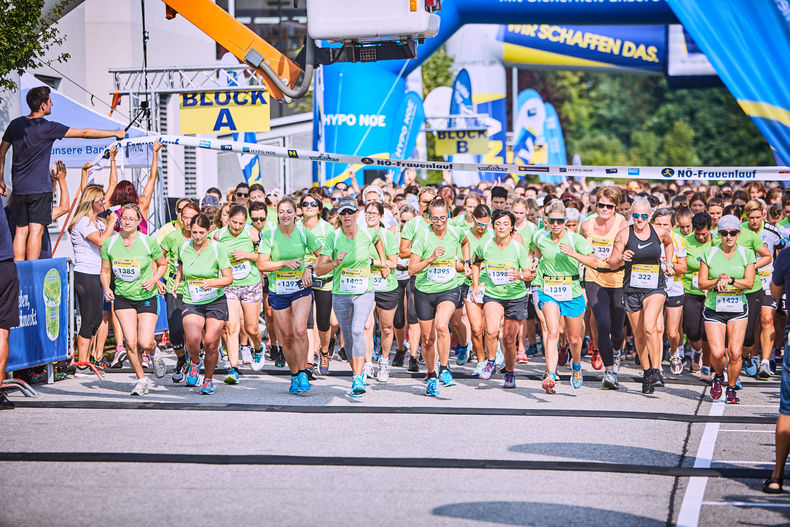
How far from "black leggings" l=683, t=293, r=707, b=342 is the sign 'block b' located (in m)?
8.94

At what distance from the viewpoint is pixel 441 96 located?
1268 inches

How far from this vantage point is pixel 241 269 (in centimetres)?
1202

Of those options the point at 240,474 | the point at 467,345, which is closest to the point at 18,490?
the point at 240,474

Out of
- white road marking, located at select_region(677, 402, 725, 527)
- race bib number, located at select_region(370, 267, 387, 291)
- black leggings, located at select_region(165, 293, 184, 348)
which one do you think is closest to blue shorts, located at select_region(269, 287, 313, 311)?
black leggings, located at select_region(165, 293, 184, 348)

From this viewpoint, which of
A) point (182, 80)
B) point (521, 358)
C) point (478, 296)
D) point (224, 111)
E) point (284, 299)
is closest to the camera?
point (284, 299)

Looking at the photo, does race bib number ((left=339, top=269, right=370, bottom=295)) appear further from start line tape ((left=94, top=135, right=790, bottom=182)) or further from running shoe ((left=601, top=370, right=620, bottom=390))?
start line tape ((left=94, top=135, right=790, bottom=182))

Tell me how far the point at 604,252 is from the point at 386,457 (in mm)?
4939

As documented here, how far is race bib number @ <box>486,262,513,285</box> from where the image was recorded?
11.3 m

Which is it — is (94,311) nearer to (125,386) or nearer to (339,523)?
(125,386)

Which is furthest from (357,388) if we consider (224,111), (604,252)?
(224,111)

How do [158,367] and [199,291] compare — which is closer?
[199,291]

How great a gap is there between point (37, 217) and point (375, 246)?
3533mm

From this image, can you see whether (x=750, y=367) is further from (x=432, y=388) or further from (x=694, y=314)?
(x=432, y=388)

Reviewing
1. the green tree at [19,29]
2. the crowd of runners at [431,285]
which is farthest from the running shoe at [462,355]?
the green tree at [19,29]
